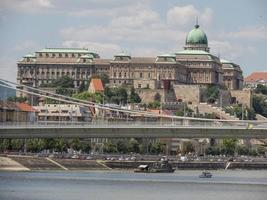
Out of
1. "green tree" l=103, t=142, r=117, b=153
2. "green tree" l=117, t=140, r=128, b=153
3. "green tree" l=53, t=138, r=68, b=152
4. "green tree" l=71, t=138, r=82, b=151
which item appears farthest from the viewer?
"green tree" l=117, t=140, r=128, b=153

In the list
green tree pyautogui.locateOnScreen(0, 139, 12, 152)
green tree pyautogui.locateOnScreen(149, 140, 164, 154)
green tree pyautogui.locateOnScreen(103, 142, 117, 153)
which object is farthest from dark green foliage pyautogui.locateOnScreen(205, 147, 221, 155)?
green tree pyautogui.locateOnScreen(0, 139, 12, 152)

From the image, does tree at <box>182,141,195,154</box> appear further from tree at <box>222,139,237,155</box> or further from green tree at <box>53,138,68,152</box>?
green tree at <box>53,138,68,152</box>

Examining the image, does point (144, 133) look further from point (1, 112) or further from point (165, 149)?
point (165, 149)

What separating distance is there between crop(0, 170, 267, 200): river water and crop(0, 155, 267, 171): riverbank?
2.50 metres

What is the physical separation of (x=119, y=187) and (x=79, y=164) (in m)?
30.9

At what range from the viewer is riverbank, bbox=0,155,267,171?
10838 centimetres

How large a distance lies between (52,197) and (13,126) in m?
15.8

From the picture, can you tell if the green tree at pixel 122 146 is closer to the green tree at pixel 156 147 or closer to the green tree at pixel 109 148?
the green tree at pixel 109 148

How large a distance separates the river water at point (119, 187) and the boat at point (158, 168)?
9.34 metres

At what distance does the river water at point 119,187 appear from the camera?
3056 inches

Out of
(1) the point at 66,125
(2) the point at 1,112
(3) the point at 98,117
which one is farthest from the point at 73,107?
(1) the point at 66,125

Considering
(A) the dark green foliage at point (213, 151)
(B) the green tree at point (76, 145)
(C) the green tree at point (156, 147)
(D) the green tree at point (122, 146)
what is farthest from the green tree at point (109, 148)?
(A) the dark green foliage at point (213, 151)

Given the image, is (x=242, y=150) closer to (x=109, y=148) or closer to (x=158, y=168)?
(x=109, y=148)

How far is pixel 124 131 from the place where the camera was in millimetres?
90562
